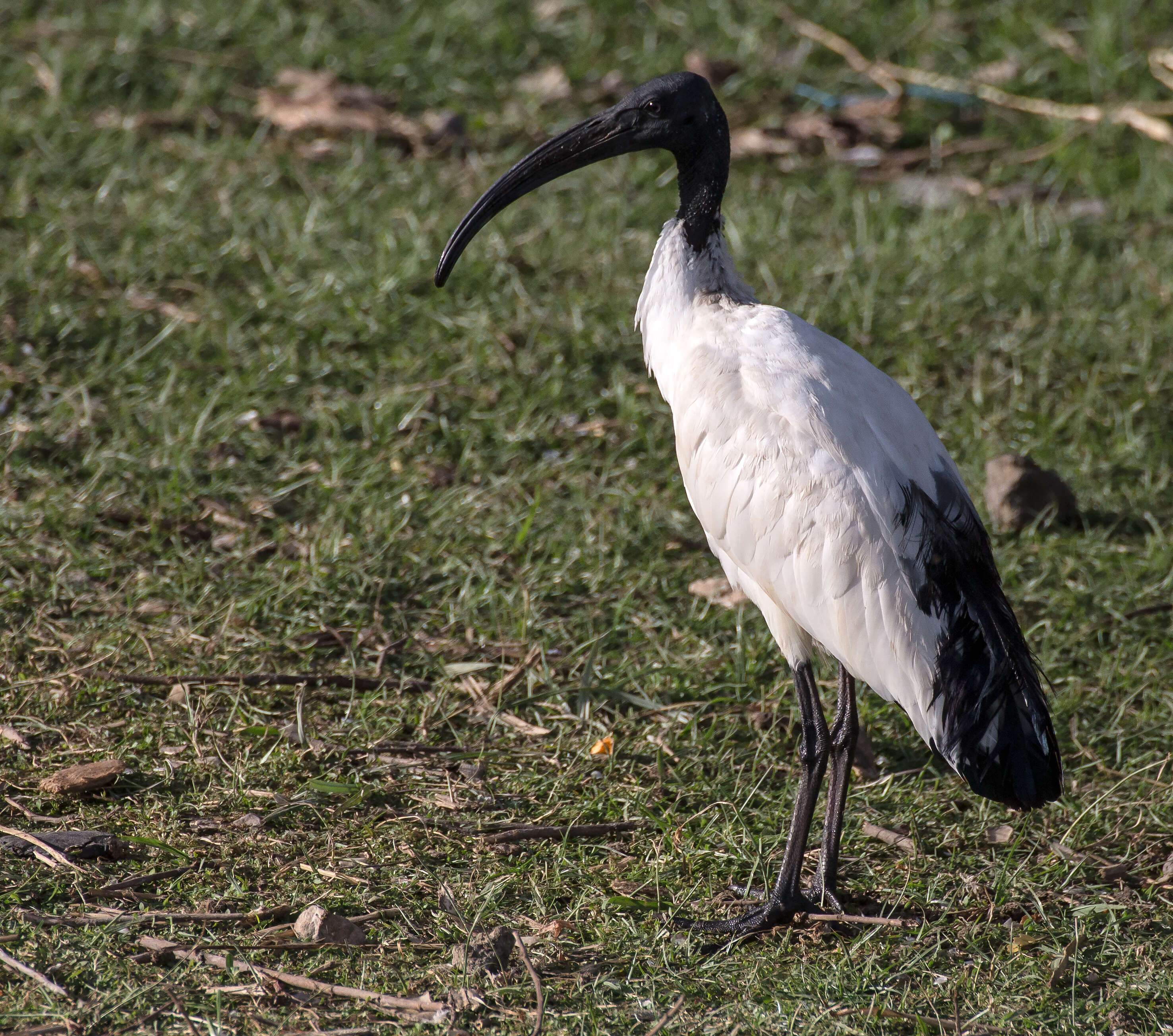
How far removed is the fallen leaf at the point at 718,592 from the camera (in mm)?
4500

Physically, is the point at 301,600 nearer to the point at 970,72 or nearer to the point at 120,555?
the point at 120,555

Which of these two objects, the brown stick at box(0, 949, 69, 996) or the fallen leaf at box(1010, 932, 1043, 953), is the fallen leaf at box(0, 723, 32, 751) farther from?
the fallen leaf at box(1010, 932, 1043, 953)

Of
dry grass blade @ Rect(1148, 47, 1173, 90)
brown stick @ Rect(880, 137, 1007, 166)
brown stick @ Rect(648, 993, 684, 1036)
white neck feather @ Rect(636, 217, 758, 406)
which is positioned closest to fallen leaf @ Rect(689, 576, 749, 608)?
white neck feather @ Rect(636, 217, 758, 406)

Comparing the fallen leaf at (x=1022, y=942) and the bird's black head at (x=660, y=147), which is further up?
the bird's black head at (x=660, y=147)

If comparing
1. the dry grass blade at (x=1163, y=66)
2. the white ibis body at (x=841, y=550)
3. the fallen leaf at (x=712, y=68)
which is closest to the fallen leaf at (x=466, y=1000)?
the white ibis body at (x=841, y=550)

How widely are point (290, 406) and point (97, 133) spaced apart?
234 cm

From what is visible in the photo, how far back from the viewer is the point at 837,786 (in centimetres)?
351

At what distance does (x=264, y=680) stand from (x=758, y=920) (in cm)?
154

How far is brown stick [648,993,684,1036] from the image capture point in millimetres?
2805

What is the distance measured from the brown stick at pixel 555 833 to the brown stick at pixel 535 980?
394 mm

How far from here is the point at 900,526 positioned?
322 centimetres

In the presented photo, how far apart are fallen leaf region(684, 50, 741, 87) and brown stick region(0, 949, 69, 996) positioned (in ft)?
19.1

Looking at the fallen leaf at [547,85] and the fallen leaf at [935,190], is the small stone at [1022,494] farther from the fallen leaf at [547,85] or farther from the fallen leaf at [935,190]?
the fallen leaf at [547,85]

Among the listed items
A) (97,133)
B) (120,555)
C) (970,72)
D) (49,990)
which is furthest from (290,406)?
(970,72)
